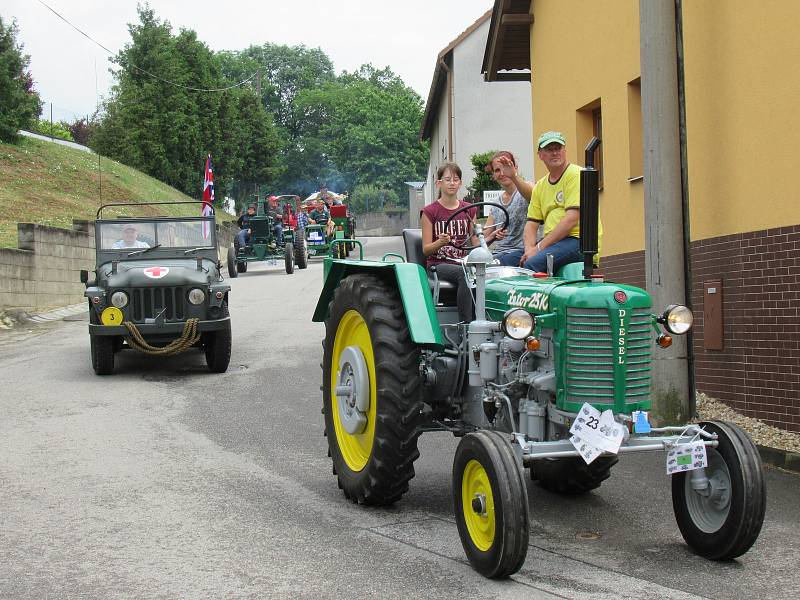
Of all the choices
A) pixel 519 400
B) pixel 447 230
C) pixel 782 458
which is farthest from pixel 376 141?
pixel 519 400

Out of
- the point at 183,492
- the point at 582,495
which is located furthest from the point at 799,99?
the point at 183,492

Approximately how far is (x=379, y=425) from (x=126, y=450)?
301 cm

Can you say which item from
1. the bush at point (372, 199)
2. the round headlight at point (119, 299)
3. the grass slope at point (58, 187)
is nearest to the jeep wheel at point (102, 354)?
the round headlight at point (119, 299)

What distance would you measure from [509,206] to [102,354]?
6.67 metres

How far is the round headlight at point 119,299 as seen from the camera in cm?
1240

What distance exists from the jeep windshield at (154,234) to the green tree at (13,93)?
2187 centimetres

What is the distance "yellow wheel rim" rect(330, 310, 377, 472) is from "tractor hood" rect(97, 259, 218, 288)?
242 inches

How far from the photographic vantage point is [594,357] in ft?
16.4

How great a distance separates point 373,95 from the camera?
286ft

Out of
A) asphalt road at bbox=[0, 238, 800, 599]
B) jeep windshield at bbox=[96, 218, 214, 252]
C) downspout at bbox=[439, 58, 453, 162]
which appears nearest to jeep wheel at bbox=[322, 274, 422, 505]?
asphalt road at bbox=[0, 238, 800, 599]

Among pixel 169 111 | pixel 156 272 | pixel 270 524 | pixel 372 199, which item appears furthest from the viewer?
pixel 372 199

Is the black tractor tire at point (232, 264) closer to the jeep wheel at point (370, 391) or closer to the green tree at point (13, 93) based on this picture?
the green tree at point (13, 93)

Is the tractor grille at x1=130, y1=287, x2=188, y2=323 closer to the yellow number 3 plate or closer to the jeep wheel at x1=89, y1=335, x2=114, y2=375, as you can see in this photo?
the yellow number 3 plate

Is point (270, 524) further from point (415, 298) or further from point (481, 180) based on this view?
point (481, 180)
